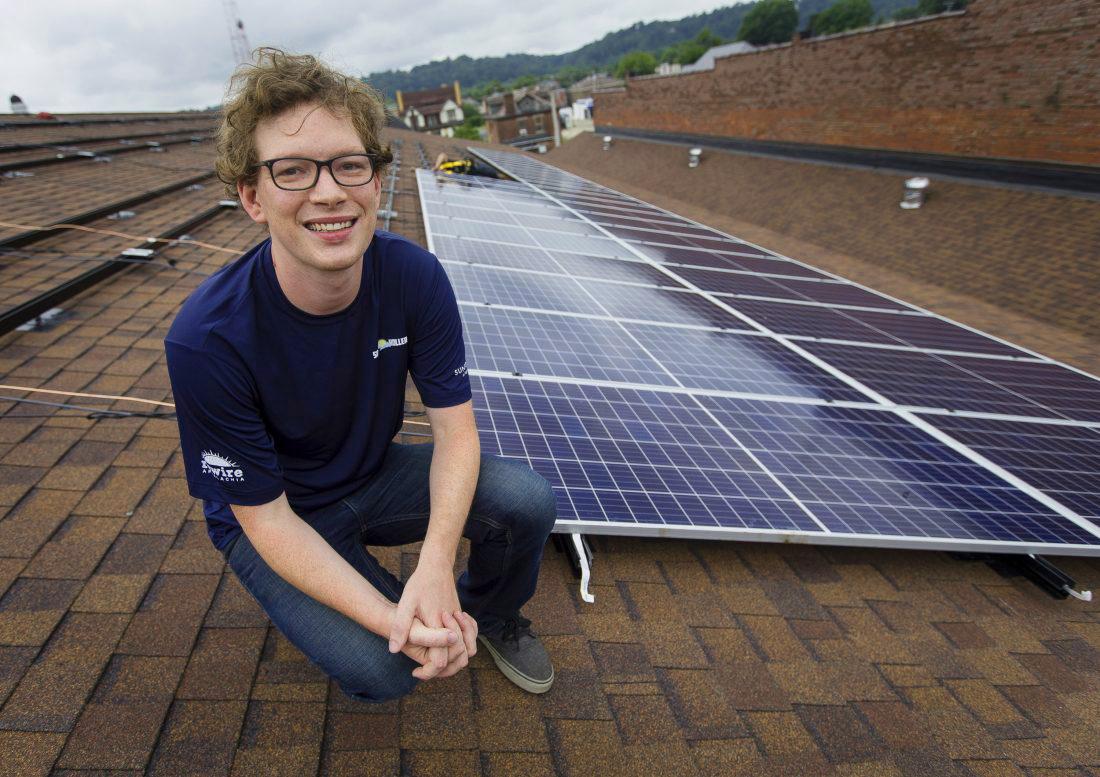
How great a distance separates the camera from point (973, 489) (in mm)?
3744

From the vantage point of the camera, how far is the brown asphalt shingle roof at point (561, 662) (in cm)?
187

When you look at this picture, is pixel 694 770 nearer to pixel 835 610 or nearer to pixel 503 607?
pixel 503 607

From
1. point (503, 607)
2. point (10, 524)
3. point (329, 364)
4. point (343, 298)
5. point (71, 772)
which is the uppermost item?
point (343, 298)

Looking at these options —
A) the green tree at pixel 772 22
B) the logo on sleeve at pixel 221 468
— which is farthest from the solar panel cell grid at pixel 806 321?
the green tree at pixel 772 22

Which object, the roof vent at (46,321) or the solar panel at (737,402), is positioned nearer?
the solar panel at (737,402)

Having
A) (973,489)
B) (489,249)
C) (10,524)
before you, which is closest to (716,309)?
(489,249)

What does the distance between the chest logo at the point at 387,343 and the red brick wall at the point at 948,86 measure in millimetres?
13745

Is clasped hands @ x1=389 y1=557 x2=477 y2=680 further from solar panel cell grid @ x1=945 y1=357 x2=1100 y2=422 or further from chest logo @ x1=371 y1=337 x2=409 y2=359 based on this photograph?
solar panel cell grid @ x1=945 y1=357 x2=1100 y2=422

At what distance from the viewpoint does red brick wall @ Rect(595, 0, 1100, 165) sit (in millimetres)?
10531

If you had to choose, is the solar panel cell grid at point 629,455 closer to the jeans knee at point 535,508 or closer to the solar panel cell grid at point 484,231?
the jeans knee at point 535,508

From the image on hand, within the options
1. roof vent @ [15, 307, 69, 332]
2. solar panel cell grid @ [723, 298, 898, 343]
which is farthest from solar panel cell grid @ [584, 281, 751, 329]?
roof vent @ [15, 307, 69, 332]

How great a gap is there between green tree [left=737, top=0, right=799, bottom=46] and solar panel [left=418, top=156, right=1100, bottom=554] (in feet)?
352

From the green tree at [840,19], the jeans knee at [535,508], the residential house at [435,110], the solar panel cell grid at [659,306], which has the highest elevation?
the green tree at [840,19]

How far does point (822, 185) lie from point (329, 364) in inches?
676
